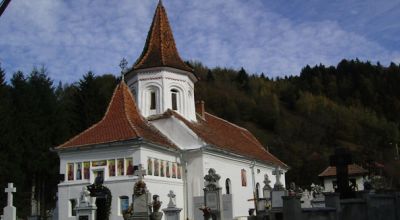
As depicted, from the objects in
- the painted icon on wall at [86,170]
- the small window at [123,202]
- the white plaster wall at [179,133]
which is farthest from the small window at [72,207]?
the white plaster wall at [179,133]

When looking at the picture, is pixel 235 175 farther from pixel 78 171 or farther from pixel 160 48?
pixel 78 171

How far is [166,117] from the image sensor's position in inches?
1260

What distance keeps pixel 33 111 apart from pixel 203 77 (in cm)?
7245

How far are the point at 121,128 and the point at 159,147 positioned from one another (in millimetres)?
2482

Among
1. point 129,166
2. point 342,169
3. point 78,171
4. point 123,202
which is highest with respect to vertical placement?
point 129,166

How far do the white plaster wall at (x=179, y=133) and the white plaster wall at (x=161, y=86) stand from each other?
1497mm

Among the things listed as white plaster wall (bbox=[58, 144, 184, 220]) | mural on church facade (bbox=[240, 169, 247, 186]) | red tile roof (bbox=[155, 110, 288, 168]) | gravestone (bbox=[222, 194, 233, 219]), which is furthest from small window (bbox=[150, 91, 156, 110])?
gravestone (bbox=[222, 194, 233, 219])

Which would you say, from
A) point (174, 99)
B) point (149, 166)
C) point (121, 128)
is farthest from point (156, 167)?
point (174, 99)

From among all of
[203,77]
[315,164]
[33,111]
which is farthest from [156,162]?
[203,77]

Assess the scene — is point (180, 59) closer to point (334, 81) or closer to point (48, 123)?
point (48, 123)

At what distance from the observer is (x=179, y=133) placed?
31453 mm

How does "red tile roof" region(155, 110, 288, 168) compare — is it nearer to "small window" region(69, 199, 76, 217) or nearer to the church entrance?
"small window" region(69, 199, 76, 217)

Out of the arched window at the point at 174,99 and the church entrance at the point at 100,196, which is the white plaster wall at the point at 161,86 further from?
the church entrance at the point at 100,196

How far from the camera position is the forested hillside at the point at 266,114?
127 feet
